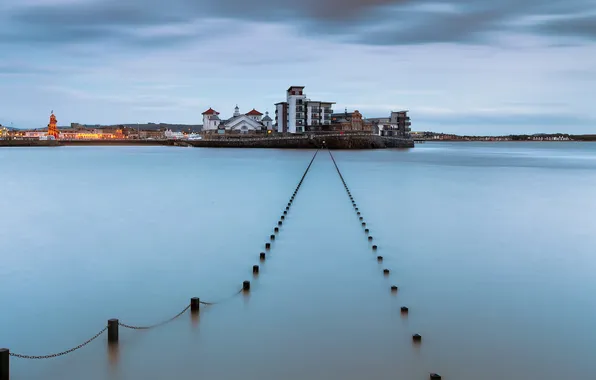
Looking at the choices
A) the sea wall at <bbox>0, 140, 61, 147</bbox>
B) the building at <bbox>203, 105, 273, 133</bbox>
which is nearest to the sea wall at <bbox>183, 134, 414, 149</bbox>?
the building at <bbox>203, 105, 273, 133</bbox>

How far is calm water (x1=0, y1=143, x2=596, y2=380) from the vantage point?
7.04m

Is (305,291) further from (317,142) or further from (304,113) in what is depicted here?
(304,113)

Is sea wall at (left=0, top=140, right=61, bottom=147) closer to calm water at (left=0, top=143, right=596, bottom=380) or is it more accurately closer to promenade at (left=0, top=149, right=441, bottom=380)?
calm water at (left=0, top=143, right=596, bottom=380)

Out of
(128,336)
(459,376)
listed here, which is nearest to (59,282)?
(128,336)

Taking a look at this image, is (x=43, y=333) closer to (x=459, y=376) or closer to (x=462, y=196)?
(x=459, y=376)

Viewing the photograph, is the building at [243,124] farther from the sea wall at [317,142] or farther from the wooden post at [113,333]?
the wooden post at [113,333]

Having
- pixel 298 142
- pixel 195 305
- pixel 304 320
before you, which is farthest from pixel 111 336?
pixel 298 142

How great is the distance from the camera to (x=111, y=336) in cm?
752

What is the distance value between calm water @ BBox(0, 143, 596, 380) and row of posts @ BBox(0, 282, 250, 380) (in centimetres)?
15

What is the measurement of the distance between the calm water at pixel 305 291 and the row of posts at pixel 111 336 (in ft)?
0.50

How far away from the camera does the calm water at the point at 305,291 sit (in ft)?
23.1

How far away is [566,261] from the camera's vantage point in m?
13.4

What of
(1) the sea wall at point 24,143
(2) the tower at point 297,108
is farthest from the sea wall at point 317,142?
(1) the sea wall at point 24,143

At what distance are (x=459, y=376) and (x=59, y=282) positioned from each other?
7803 mm
